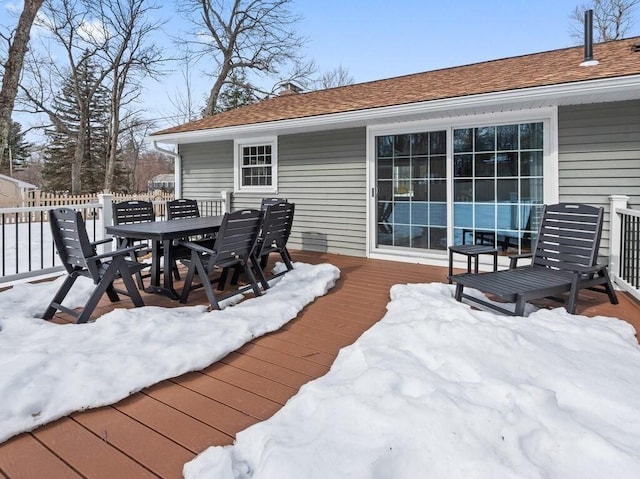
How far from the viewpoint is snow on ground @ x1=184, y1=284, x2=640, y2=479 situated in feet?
4.89

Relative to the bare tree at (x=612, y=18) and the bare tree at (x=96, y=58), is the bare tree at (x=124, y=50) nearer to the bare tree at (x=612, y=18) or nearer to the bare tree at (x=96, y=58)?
the bare tree at (x=96, y=58)

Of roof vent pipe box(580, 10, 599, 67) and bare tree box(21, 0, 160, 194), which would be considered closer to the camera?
roof vent pipe box(580, 10, 599, 67)

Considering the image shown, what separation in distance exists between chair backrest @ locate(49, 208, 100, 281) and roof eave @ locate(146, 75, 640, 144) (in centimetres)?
356

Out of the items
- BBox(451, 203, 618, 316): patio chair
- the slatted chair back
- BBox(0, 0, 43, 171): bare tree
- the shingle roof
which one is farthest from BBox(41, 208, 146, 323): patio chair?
BBox(0, 0, 43, 171): bare tree

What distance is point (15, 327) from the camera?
9.55ft

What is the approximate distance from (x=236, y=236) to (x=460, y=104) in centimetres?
293

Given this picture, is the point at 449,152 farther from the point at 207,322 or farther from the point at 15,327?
the point at 15,327

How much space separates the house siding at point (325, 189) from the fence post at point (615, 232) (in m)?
3.02

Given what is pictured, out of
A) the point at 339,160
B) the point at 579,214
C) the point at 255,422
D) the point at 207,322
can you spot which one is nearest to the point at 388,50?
the point at 339,160

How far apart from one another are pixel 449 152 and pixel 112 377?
15.2 feet

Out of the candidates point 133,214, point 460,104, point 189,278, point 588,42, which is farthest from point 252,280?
point 588,42

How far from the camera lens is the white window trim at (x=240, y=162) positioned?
711 centimetres

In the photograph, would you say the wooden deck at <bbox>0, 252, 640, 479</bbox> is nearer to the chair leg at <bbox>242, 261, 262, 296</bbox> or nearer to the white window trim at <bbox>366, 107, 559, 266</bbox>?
the chair leg at <bbox>242, 261, 262, 296</bbox>

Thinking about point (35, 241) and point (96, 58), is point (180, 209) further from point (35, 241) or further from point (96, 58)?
point (96, 58)
